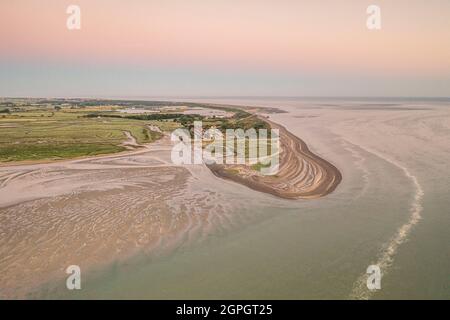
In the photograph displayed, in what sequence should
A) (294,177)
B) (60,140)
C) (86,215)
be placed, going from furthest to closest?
1. (60,140)
2. (294,177)
3. (86,215)

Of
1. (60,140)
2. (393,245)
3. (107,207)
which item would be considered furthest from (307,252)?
(60,140)

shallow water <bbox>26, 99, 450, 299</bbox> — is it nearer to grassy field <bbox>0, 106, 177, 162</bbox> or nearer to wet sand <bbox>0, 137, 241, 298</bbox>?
wet sand <bbox>0, 137, 241, 298</bbox>

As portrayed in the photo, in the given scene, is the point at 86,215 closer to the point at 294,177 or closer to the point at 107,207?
the point at 107,207

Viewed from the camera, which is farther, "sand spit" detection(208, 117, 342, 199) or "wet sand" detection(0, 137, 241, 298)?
"sand spit" detection(208, 117, 342, 199)

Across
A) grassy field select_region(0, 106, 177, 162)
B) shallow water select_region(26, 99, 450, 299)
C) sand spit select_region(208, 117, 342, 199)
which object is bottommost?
shallow water select_region(26, 99, 450, 299)

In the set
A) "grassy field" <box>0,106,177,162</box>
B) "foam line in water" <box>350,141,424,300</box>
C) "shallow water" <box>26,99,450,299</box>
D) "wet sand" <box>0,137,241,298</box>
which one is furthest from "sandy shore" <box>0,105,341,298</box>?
"foam line in water" <box>350,141,424,300</box>

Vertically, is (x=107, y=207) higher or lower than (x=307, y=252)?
higher

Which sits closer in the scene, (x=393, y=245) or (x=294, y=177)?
(x=393, y=245)
